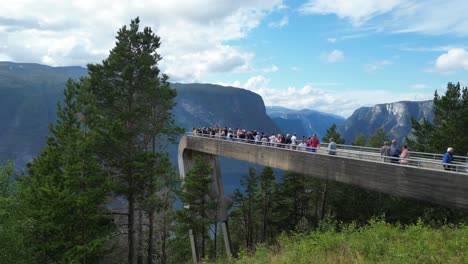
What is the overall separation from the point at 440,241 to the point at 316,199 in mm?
27271

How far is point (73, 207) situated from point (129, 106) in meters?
7.50

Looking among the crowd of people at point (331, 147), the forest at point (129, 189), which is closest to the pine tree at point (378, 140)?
the forest at point (129, 189)

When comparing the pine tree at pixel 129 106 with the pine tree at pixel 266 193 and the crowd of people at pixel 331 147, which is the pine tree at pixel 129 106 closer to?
the crowd of people at pixel 331 147

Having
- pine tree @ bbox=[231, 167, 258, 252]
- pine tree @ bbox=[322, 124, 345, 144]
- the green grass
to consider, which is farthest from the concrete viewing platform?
pine tree @ bbox=[231, 167, 258, 252]

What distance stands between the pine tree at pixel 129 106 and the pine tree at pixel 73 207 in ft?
4.83

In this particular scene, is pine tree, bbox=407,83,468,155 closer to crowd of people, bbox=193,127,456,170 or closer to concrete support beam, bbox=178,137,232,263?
crowd of people, bbox=193,127,456,170

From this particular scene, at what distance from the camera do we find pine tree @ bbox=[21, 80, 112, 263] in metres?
17.7

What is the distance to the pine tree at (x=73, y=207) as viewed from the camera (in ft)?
58.2

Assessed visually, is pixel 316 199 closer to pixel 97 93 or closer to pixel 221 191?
pixel 221 191

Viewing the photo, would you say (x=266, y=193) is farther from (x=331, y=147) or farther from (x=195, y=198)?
(x=331, y=147)

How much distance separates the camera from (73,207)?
17.9m

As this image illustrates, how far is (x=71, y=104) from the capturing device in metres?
21.0

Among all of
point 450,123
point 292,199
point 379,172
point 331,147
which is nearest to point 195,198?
point 331,147

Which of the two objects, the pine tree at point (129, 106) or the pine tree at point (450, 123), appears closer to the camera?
the pine tree at point (129, 106)
